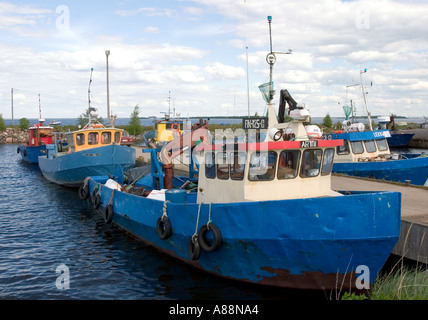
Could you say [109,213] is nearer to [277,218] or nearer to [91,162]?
[277,218]

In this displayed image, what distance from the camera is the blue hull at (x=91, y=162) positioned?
2164 cm

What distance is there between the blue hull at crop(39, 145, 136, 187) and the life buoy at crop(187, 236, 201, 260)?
44.9 feet

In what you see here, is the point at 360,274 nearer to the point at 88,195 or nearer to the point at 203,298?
the point at 203,298

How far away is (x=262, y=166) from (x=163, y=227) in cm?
334

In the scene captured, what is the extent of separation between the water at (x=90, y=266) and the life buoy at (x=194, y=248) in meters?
0.77

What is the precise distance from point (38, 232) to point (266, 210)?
31.2 feet

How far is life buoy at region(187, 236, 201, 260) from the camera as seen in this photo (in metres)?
8.97

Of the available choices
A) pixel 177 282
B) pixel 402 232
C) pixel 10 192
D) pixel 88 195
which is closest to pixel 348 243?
pixel 402 232

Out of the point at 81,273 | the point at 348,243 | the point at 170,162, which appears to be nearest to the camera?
the point at 348,243

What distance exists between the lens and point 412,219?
10.2 meters

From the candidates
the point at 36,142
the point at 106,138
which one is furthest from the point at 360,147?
the point at 36,142

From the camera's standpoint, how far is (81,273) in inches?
409

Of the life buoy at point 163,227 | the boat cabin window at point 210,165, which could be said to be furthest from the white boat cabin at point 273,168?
the life buoy at point 163,227
